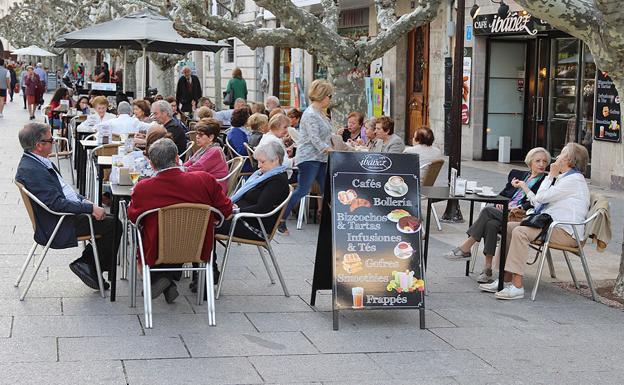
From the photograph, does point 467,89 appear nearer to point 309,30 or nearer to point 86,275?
point 309,30

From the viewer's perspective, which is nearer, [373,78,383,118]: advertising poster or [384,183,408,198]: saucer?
[384,183,408,198]: saucer

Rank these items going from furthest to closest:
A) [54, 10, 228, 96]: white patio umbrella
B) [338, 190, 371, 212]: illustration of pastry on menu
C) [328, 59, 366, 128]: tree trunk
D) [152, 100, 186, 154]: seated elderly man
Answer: [54, 10, 228, 96]: white patio umbrella → [328, 59, 366, 128]: tree trunk → [152, 100, 186, 154]: seated elderly man → [338, 190, 371, 212]: illustration of pastry on menu

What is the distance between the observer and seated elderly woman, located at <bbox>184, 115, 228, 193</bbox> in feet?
29.4

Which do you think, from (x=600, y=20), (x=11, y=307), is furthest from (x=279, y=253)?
(x=600, y=20)

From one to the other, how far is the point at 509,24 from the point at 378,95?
237 inches

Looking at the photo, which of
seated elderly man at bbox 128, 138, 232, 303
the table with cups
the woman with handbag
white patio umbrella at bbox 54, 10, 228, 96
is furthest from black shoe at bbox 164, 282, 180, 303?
the woman with handbag

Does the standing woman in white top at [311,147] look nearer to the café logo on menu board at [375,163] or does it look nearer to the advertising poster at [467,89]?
the café logo on menu board at [375,163]

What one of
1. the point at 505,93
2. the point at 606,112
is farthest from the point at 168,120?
the point at 505,93

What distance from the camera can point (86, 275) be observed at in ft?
24.8

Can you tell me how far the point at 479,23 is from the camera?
19.7 m

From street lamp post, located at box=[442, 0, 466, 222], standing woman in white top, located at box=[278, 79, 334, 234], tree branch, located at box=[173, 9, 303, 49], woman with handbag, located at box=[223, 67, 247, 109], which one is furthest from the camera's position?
woman with handbag, located at box=[223, 67, 247, 109]

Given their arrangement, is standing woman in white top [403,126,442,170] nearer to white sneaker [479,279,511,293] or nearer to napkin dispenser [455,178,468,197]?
napkin dispenser [455,178,468,197]

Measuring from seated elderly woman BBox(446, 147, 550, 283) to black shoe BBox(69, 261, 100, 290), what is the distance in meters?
3.30

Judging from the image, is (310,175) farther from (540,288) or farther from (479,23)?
(479,23)
